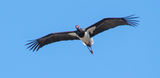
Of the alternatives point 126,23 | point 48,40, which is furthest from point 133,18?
point 48,40

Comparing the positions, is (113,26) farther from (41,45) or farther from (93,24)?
(41,45)

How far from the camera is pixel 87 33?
147 feet

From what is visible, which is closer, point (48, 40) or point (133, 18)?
point (133, 18)

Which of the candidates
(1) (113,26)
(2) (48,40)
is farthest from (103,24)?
(2) (48,40)

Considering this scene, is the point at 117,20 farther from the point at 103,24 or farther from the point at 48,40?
the point at 48,40

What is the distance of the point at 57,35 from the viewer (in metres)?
46.0

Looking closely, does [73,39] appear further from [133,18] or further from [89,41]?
[133,18]

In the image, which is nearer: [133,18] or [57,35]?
[133,18]

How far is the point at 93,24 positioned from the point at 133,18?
116 inches

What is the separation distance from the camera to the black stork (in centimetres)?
4419

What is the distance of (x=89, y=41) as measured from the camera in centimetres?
4481

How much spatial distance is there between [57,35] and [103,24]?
344cm

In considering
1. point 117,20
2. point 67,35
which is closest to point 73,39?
point 67,35

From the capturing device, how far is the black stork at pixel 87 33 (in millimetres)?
44188
